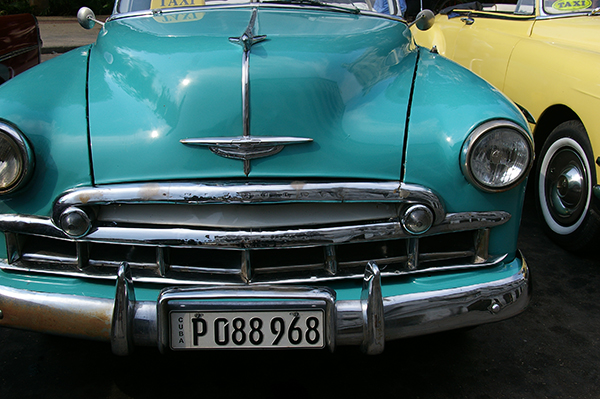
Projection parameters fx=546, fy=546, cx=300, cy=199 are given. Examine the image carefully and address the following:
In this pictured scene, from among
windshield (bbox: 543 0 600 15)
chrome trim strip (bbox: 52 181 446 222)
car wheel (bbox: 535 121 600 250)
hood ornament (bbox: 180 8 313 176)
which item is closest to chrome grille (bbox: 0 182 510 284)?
chrome trim strip (bbox: 52 181 446 222)

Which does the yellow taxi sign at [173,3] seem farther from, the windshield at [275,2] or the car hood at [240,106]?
the car hood at [240,106]

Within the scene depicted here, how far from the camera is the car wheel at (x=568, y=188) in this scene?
2.93 meters

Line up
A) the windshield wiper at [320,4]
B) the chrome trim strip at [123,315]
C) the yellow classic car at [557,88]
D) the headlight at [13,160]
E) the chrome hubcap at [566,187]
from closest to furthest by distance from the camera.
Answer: the chrome trim strip at [123,315], the headlight at [13,160], the windshield wiper at [320,4], the yellow classic car at [557,88], the chrome hubcap at [566,187]

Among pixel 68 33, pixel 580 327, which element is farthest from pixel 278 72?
pixel 68 33

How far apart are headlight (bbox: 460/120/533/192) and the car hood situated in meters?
0.23

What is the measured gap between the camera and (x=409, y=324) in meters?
1.70

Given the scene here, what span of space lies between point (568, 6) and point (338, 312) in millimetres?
3146

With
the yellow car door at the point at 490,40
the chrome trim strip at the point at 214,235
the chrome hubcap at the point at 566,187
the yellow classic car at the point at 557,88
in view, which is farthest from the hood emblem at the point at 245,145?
the yellow car door at the point at 490,40

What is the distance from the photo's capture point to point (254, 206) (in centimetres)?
171

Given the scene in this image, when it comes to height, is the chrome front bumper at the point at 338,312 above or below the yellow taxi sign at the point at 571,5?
below

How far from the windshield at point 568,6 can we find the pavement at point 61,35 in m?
7.71

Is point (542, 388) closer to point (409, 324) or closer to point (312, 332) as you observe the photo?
point (409, 324)

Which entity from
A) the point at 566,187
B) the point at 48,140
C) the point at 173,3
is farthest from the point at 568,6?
the point at 48,140

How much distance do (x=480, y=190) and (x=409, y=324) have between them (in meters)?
0.49
